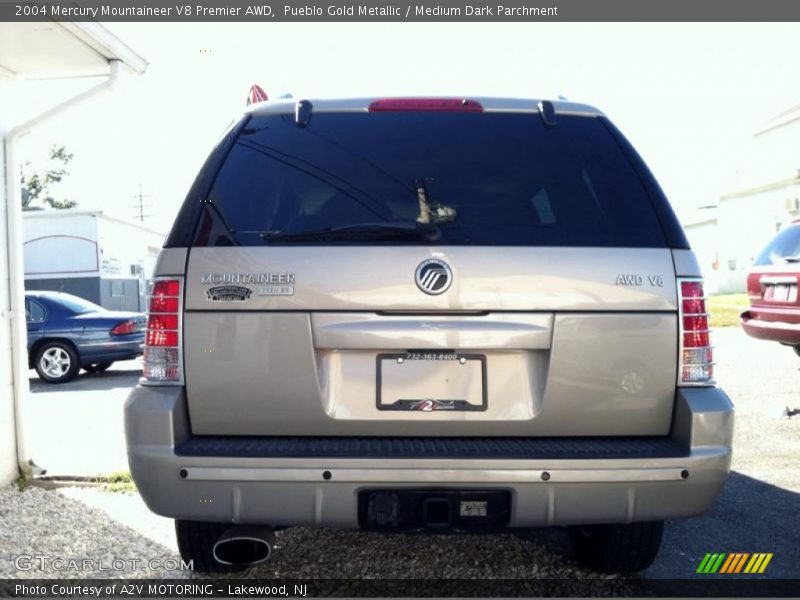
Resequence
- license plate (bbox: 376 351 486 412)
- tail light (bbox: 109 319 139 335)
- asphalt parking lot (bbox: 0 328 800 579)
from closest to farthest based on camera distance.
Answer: license plate (bbox: 376 351 486 412) < asphalt parking lot (bbox: 0 328 800 579) < tail light (bbox: 109 319 139 335)

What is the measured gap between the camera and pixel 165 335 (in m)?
2.81

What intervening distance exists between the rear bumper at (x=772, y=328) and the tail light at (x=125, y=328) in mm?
9217

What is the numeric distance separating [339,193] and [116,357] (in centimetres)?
1010

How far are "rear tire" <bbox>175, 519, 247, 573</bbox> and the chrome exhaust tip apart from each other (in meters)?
0.15

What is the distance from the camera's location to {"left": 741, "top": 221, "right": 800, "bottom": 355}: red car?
28.7 feet

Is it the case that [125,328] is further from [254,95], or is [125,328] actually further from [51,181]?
[51,181]

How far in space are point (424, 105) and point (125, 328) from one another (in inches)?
397

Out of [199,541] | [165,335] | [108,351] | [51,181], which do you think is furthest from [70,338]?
[51,181]

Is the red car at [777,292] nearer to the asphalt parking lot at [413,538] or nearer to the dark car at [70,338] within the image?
the asphalt parking lot at [413,538]

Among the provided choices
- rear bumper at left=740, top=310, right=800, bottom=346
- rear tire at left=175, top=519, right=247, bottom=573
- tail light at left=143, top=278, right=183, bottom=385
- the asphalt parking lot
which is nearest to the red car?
rear bumper at left=740, top=310, right=800, bottom=346

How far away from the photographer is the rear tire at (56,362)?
11727 millimetres

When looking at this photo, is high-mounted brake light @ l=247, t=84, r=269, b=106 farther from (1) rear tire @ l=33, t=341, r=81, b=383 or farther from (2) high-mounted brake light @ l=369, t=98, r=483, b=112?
(1) rear tire @ l=33, t=341, r=81, b=383

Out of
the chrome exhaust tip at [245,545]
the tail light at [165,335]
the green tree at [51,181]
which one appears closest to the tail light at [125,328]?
the chrome exhaust tip at [245,545]

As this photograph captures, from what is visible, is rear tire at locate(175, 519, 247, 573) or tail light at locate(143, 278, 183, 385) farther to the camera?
rear tire at locate(175, 519, 247, 573)
